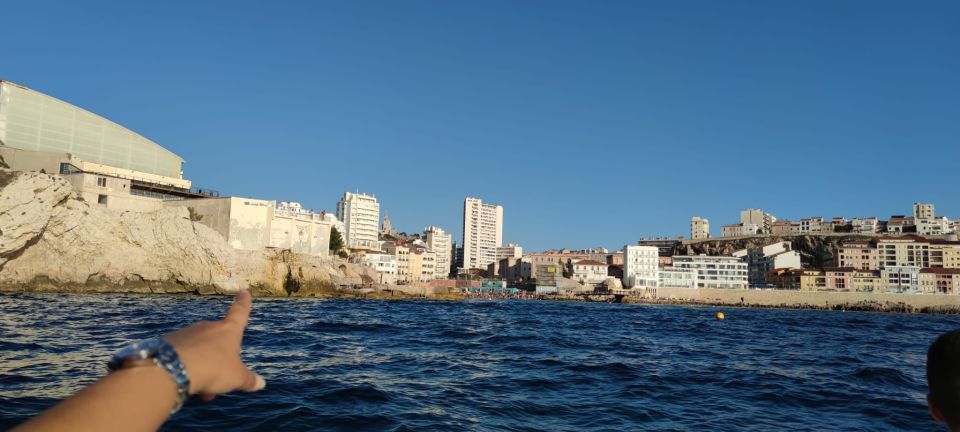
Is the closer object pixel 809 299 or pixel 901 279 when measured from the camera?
pixel 809 299

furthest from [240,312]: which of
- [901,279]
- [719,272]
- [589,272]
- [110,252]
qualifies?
[589,272]

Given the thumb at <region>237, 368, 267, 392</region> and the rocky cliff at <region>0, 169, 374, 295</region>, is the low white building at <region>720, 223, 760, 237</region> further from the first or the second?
the thumb at <region>237, 368, 267, 392</region>

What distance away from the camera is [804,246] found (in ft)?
457

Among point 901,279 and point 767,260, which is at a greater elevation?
point 767,260

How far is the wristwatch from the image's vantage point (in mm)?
1404

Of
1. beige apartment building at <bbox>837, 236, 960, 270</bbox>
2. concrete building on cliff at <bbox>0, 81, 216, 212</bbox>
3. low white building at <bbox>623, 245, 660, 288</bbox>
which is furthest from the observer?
beige apartment building at <bbox>837, 236, 960, 270</bbox>

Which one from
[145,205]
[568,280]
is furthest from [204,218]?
[568,280]

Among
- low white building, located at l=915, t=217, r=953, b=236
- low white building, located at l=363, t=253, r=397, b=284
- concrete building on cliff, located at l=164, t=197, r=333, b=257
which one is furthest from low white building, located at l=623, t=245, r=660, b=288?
low white building, located at l=915, t=217, r=953, b=236

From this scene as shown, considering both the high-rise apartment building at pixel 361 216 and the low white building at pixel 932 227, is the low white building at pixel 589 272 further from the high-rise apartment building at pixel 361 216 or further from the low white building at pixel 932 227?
the low white building at pixel 932 227

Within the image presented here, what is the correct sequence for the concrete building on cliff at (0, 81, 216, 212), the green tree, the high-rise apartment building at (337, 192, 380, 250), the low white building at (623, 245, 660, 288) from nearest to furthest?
the concrete building on cliff at (0, 81, 216, 212) < the green tree < the low white building at (623, 245, 660, 288) < the high-rise apartment building at (337, 192, 380, 250)

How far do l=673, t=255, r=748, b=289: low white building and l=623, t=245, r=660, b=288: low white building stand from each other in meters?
4.77

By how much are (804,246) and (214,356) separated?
16078 cm

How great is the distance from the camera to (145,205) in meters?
51.6

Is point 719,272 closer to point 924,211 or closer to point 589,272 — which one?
point 589,272
